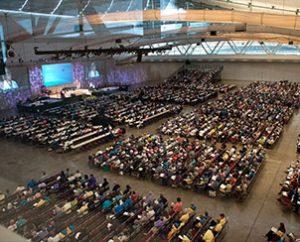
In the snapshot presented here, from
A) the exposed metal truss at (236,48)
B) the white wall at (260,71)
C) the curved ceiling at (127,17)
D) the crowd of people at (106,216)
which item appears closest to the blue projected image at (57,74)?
the curved ceiling at (127,17)

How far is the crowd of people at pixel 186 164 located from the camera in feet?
38.1

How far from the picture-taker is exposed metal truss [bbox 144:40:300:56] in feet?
124

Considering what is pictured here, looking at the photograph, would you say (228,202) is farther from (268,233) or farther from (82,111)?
(82,111)

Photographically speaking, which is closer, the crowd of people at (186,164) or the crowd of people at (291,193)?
the crowd of people at (291,193)

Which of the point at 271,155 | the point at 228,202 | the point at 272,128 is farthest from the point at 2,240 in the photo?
the point at 272,128

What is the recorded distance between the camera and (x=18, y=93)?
29.5m

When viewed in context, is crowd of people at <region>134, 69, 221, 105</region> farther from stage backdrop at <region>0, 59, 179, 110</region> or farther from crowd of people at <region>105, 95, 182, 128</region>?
stage backdrop at <region>0, 59, 179, 110</region>

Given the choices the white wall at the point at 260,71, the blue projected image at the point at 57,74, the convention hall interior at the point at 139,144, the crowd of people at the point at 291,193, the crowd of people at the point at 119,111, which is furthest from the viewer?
the white wall at the point at 260,71

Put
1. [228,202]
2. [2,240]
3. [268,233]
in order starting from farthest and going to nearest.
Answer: [228,202] → [268,233] → [2,240]

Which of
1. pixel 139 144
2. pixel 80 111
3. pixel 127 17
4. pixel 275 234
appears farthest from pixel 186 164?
pixel 80 111

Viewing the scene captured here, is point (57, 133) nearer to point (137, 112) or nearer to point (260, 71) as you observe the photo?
point (137, 112)

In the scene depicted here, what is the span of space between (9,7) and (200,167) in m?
11.2

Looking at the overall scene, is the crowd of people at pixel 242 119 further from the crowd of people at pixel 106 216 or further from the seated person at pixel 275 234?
the crowd of people at pixel 106 216

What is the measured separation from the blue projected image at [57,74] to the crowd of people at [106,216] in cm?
2436
